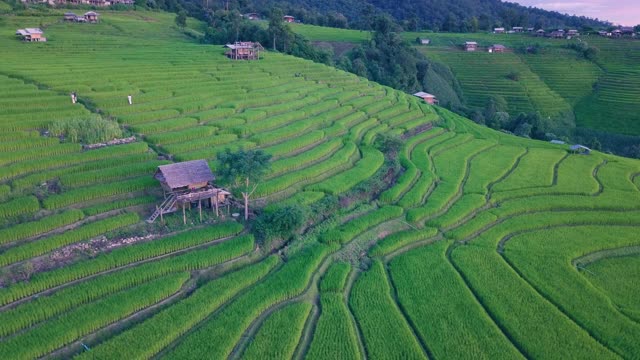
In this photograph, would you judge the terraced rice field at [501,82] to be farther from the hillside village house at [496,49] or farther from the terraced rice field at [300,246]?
the terraced rice field at [300,246]

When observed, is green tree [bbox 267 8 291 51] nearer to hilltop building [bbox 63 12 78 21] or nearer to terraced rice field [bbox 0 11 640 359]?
terraced rice field [bbox 0 11 640 359]

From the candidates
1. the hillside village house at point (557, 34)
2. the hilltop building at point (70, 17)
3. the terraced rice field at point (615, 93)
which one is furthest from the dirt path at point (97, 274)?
the hillside village house at point (557, 34)

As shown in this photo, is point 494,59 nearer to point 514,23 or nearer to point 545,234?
point 514,23

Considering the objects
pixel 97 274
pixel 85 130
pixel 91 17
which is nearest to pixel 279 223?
pixel 97 274

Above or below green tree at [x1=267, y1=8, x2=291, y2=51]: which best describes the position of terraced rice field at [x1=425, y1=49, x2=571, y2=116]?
below

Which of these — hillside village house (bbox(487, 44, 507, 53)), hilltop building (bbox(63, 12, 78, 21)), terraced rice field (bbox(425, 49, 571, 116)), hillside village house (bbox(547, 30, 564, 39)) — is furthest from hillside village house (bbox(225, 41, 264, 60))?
hillside village house (bbox(547, 30, 564, 39))
